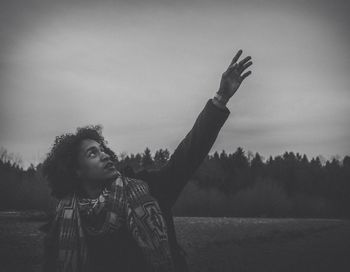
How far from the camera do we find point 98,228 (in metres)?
2.77

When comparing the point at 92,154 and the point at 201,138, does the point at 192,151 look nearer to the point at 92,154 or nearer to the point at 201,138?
the point at 201,138

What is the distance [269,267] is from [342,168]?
65.9m

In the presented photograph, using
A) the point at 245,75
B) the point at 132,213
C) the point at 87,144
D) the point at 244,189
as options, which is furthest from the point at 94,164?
the point at 244,189

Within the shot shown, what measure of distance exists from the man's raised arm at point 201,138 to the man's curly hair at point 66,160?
3.39 ft

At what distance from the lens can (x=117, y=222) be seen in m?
2.74

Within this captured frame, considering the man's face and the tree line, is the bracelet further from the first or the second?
the tree line

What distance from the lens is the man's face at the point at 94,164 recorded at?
312 centimetres

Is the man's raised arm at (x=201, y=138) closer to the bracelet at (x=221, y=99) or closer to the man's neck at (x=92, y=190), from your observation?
the bracelet at (x=221, y=99)

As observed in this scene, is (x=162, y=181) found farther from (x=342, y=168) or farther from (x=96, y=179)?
(x=342, y=168)

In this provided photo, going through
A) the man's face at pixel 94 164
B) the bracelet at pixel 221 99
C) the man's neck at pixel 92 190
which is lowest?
the man's neck at pixel 92 190

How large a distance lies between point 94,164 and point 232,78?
1.48 meters

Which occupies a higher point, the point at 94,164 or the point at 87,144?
the point at 87,144

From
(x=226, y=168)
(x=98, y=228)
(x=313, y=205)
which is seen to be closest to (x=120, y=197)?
(x=98, y=228)

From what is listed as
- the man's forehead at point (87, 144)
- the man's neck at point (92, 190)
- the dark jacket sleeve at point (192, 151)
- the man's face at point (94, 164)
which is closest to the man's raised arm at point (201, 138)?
the dark jacket sleeve at point (192, 151)
